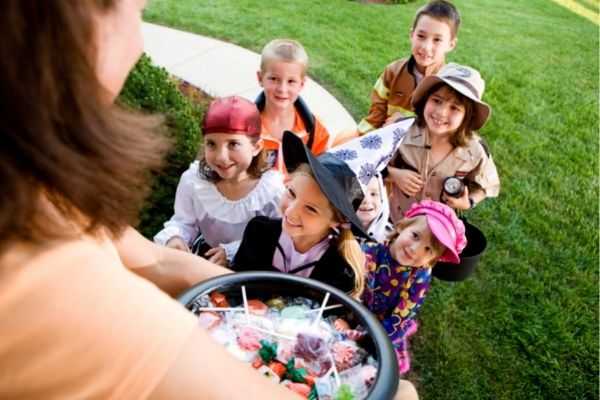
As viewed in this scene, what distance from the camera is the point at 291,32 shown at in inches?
291

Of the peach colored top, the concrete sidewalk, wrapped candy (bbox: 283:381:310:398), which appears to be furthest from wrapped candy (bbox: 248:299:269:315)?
the concrete sidewalk

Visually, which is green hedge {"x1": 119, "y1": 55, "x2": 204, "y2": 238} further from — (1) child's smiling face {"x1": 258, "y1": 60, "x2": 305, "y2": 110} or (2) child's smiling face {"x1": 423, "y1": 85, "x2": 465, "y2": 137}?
(2) child's smiling face {"x1": 423, "y1": 85, "x2": 465, "y2": 137}

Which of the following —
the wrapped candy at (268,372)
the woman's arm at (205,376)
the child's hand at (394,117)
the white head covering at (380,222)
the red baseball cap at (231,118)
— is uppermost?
the woman's arm at (205,376)

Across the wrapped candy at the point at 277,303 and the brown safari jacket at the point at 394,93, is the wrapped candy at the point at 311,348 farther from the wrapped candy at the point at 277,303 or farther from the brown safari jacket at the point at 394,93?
the brown safari jacket at the point at 394,93

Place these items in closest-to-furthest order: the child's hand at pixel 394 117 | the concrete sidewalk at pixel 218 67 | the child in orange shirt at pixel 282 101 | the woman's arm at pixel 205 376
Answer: the woman's arm at pixel 205 376 < the child in orange shirt at pixel 282 101 < the child's hand at pixel 394 117 < the concrete sidewalk at pixel 218 67

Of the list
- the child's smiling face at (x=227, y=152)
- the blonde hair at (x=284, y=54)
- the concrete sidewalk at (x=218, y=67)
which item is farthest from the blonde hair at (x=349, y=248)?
the concrete sidewalk at (x=218, y=67)

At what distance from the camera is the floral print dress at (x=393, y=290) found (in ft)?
9.05

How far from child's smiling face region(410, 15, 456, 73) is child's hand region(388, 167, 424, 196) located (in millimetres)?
793

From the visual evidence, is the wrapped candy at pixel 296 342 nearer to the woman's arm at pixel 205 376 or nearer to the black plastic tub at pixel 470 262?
the woman's arm at pixel 205 376

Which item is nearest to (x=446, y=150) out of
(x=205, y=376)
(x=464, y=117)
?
(x=464, y=117)

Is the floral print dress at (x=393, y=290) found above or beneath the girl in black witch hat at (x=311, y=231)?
beneath

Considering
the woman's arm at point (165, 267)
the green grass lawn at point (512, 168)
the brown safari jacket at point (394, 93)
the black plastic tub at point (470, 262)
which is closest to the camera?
the woman's arm at point (165, 267)

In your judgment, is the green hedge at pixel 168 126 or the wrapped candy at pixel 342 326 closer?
the wrapped candy at pixel 342 326

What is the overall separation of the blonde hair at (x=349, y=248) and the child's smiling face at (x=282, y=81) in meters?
1.17
